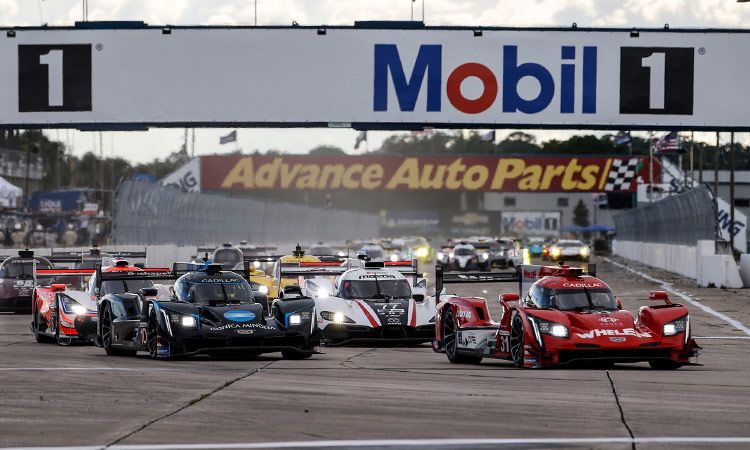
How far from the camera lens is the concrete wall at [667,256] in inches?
1961

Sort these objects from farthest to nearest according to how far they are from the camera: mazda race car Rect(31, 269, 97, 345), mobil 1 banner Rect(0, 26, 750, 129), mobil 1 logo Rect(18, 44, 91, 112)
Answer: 1. mobil 1 logo Rect(18, 44, 91, 112)
2. mobil 1 banner Rect(0, 26, 750, 129)
3. mazda race car Rect(31, 269, 97, 345)

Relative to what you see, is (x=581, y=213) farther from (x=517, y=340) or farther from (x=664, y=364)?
(x=517, y=340)

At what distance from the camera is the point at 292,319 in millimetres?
18625

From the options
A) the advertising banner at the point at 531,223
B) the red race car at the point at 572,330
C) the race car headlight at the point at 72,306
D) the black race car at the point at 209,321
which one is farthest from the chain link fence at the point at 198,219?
the advertising banner at the point at 531,223

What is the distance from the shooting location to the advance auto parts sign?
10812cm

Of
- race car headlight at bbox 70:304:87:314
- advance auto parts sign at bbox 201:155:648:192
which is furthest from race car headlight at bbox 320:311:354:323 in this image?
advance auto parts sign at bbox 201:155:648:192

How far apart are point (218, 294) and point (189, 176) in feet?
295

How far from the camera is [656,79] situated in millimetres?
32500

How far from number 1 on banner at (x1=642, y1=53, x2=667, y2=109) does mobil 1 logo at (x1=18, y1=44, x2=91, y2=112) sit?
12.4 metres

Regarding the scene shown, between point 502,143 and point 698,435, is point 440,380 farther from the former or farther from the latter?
point 502,143

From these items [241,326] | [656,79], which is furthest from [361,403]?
Result: [656,79]

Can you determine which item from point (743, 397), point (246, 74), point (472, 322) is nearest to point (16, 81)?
point (246, 74)

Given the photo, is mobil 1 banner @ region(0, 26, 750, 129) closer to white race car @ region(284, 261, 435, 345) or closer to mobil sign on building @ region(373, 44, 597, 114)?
mobil sign on building @ region(373, 44, 597, 114)

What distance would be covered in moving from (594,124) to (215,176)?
77.7 m
